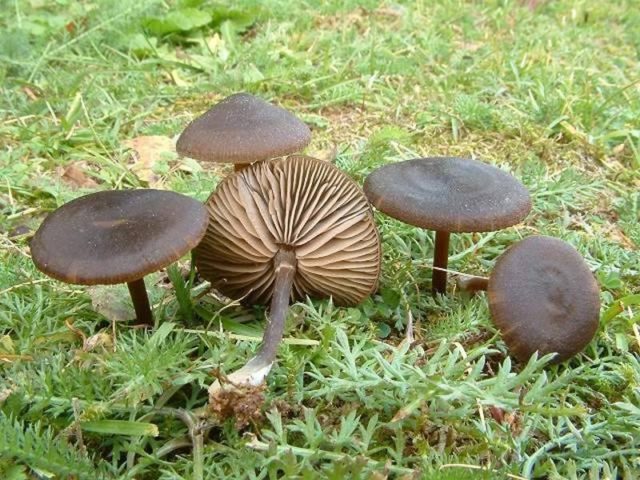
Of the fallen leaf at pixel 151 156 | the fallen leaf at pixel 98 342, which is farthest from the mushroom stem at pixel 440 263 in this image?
the fallen leaf at pixel 151 156

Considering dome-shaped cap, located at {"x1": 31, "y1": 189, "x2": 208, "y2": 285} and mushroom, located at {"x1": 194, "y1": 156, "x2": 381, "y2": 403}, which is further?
mushroom, located at {"x1": 194, "y1": 156, "x2": 381, "y2": 403}

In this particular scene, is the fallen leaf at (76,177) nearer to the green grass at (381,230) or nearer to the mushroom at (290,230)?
the green grass at (381,230)

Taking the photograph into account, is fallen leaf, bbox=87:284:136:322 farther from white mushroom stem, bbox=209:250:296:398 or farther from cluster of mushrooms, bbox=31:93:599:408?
white mushroom stem, bbox=209:250:296:398

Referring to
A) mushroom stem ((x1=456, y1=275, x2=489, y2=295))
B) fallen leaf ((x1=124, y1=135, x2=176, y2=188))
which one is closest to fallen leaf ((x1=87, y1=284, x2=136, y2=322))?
fallen leaf ((x1=124, y1=135, x2=176, y2=188))

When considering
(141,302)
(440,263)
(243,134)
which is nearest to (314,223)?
(243,134)

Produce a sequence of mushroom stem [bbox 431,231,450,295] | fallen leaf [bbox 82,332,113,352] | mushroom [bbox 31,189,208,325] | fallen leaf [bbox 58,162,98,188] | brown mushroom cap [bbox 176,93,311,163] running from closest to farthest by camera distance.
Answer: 1. mushroom [bbox 31,189,208,325]
2. fallen leaf [bbox 82,332,113,352]
3. brown mushroom cap [bbox 176,93,311,163]
4. mushroom stem [bbox 431,231,450,295]
5. fallen leaf [bbox 58,162,98,188]

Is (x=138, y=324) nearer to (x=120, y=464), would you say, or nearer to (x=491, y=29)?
(x=120, y=464)
